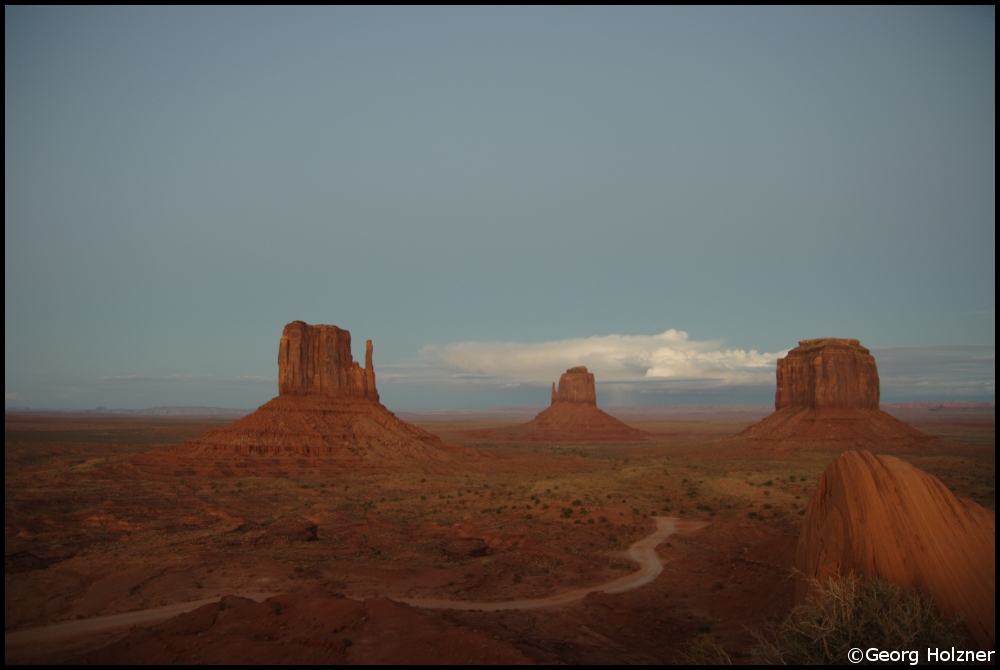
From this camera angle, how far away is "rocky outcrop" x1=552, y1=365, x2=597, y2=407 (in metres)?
144

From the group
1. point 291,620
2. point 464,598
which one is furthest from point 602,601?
point 291,620

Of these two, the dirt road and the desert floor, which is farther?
the desert floor

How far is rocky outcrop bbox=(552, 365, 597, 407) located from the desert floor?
293ft

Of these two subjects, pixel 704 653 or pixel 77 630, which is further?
pixel 77 630

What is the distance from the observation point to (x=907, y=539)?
47.0 feet

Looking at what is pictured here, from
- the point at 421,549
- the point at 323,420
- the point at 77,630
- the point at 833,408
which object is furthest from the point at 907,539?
the point at 833,408

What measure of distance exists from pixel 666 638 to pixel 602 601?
10.4 ft

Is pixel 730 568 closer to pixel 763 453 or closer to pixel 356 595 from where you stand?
pixel 356 595

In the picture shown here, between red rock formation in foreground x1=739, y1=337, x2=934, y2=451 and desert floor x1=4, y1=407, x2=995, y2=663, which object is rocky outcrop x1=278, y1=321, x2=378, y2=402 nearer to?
desert floor x1=4, y1=407, x2=995, y2=663

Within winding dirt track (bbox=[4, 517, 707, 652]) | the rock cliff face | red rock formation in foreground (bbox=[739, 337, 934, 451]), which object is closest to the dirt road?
winding dirt track (bbox=[4, 517, 707, 652])

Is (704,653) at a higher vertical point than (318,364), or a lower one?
lower

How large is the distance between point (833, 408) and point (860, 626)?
8194 centimetres

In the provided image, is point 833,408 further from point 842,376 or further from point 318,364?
point 318,364

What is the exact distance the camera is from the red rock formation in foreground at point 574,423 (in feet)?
420
